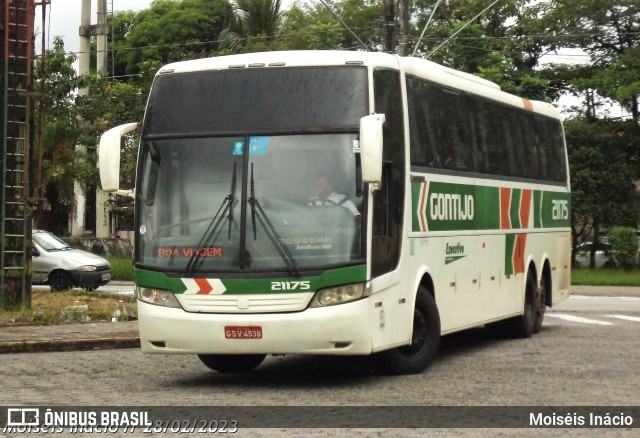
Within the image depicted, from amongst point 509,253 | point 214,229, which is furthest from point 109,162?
point 509,253

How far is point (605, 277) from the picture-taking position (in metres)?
39.0

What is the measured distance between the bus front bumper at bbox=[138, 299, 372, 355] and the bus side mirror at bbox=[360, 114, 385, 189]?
1227 millimetres

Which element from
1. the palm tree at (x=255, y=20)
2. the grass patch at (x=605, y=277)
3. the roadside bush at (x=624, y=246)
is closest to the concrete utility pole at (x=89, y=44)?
the palm tree at (x=255, y=20)

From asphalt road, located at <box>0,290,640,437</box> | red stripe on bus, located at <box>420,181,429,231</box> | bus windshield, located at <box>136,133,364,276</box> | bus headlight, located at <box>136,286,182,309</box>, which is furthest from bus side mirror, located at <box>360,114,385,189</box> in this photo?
red stripe on bus, located at <box>420,181,429,231</box>

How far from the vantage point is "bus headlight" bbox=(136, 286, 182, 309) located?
12.6m

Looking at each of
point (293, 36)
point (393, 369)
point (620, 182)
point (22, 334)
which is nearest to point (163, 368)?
point (393, 369)

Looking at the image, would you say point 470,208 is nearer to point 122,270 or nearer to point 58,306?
point 58,306

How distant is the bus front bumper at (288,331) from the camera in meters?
12.1

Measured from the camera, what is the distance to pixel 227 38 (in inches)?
2233

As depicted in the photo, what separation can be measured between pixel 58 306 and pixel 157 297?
348 inches

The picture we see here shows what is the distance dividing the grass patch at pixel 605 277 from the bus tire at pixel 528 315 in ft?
61.2

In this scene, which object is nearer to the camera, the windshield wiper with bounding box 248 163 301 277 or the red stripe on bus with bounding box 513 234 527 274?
the windshield wiper with bounding box 248 163 301 277

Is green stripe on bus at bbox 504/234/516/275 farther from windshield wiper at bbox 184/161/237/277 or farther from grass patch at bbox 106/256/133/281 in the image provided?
grass patch at bbox 106/256/133/281

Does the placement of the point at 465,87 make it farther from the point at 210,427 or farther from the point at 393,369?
the point at 210,427
